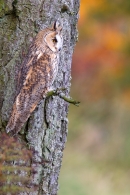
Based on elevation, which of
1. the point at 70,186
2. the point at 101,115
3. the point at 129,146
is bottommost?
the point at 70,186

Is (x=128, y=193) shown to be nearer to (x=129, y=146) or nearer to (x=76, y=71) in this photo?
(x=129, y=146)

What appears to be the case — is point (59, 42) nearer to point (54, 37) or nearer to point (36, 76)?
point (54, 37)

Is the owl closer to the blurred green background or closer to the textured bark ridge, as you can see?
the textured bark ridge

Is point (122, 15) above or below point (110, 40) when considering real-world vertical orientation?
above

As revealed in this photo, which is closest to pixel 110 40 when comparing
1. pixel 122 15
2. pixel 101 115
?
pixel 122 15

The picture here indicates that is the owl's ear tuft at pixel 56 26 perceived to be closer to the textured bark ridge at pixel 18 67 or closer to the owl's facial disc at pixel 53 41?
the owl's facial disc at pixel 53 41

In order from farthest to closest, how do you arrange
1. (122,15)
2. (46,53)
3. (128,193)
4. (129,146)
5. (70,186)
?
(122,15), (129,146), (128,193), (70,186), (46,53)

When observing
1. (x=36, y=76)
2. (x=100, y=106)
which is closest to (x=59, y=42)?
(x=36, y=76)
